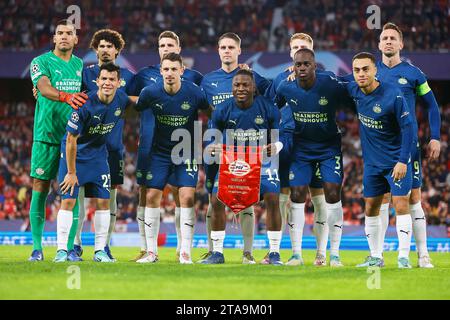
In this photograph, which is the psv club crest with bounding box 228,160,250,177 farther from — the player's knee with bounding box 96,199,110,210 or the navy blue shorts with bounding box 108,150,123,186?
the navy blue shorts with bounding box 108,150,123,186

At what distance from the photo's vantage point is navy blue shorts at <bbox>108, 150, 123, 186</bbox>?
428 inches

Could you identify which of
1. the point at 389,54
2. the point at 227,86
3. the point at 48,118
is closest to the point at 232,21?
the point at 227,86

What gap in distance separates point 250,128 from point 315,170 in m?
0.97

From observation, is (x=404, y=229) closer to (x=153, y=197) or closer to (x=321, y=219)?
(x=321, y=219)

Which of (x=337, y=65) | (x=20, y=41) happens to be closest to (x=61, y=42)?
(x=337, y=65)

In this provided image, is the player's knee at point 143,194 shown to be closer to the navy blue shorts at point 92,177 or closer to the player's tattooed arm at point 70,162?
the navy blue shorts at point 92,177

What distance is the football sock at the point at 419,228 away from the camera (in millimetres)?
10148

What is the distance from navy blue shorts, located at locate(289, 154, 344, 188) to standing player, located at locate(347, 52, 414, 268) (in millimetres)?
339

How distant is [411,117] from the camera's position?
944 cm

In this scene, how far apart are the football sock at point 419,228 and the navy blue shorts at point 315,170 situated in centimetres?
118

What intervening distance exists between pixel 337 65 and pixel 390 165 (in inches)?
495

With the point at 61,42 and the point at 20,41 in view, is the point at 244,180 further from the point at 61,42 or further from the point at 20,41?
the point at 20,41

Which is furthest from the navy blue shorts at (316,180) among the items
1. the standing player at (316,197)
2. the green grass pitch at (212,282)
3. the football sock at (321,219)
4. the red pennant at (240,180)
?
the green grass pitch at (212,282)

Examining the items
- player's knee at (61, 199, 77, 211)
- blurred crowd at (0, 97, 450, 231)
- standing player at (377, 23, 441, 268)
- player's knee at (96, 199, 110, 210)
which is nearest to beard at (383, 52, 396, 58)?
standing player at (377, 23, 441, 268)
